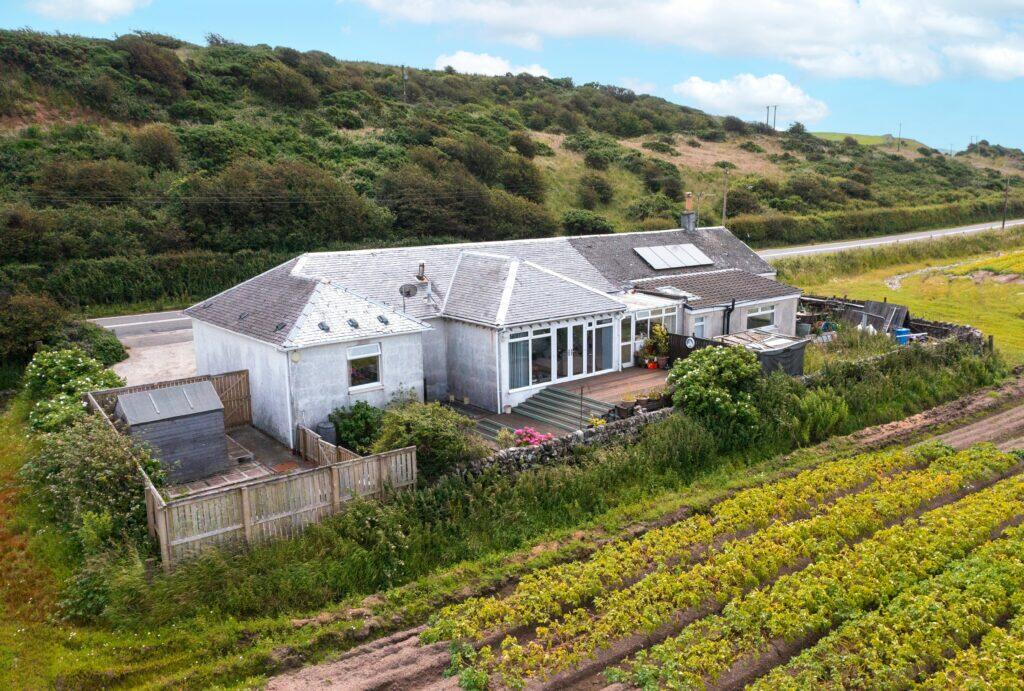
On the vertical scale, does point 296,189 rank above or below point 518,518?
above

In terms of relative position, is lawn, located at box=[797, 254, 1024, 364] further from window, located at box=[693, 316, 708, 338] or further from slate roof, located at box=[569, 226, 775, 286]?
window, located at box=[693, 316, 708, 338]

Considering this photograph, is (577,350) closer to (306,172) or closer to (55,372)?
(55,372)

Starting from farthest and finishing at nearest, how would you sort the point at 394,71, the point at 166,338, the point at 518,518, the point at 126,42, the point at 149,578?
1. the point at 394,71
2. the point at 126,42
3. the point at 166,338
4. the point at 518,518
5. the point at 149,578

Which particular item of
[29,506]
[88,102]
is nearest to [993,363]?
[29,506]

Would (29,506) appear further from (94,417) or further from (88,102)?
(88,102)

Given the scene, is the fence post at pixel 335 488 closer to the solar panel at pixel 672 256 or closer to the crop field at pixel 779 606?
the crop field at pixel 779 606

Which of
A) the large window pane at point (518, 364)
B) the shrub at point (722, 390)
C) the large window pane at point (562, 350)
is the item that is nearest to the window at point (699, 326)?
the large window pane at point (562, 350)

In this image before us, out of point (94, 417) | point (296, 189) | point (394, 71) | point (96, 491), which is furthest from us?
point (394, 71)
